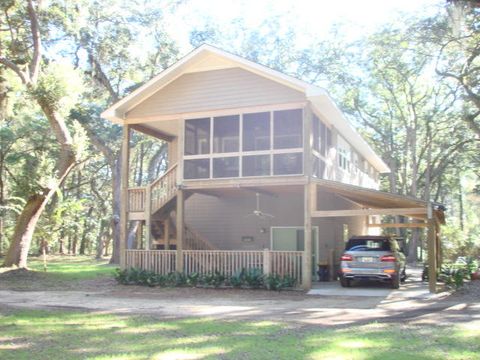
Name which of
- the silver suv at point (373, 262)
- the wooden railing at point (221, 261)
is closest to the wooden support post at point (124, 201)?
the wooden railing at point (221, 261)

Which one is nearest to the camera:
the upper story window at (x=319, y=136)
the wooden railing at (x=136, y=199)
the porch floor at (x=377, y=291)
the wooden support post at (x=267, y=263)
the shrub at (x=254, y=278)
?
the porch floor at (x=377, y=291)

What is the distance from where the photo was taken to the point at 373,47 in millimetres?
29781

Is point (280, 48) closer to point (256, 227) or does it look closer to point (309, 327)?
point (256, 227)

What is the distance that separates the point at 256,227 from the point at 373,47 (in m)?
15.9

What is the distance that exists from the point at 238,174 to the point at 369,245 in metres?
4.67

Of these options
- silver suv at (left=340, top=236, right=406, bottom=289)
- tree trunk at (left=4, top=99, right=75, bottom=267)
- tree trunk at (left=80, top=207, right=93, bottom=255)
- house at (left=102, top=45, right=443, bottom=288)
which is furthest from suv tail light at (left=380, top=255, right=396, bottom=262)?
tree trunk at (left=80, top=207, right=93, bottom=255)

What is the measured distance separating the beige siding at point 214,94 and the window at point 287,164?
1724 mm

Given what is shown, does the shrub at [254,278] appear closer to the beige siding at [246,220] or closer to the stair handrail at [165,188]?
the beige siding at [246,220]

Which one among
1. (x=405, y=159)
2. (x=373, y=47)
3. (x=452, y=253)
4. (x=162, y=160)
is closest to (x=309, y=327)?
(x=452, y=253)

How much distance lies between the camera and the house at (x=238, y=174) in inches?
607

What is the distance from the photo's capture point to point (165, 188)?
17.7m

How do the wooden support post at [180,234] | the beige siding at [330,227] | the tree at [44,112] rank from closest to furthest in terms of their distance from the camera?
the wooden support post at [180,234]
the beige siding at [330,227]
the tree at [44,112]

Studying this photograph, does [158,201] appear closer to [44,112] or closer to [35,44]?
[44,112]

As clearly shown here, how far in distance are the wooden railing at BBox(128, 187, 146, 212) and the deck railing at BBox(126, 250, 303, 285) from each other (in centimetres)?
152
